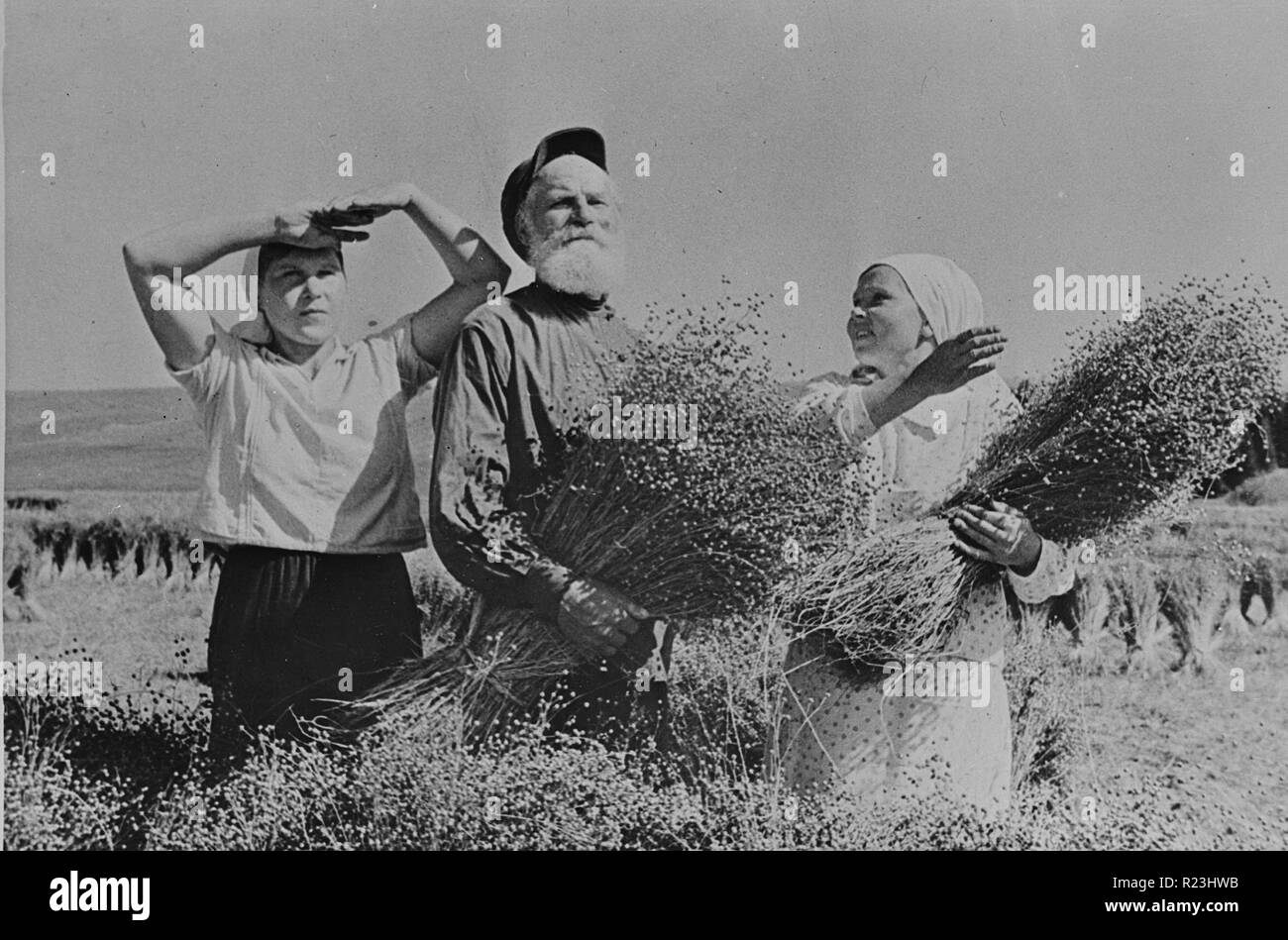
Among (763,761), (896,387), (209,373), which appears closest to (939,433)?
(896,387)

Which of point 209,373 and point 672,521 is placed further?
point 209,373

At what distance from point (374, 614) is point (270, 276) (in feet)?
3.68

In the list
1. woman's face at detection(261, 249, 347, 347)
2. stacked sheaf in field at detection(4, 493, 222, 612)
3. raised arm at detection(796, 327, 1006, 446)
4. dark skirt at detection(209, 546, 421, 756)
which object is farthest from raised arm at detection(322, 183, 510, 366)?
raised arm at detection(796, 327, 1006, 446)

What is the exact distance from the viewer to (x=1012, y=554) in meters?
3.76

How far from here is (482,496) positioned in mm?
3750

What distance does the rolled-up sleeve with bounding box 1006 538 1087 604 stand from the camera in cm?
379

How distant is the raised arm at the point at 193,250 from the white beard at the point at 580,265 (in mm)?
585

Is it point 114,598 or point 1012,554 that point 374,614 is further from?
point 1012,554

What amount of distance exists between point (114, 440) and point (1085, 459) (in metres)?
3.08

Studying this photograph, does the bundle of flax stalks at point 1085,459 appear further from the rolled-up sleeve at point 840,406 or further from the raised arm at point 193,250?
the raised arm at point 193,250

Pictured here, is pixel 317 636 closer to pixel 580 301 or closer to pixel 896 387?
pixel 580 301

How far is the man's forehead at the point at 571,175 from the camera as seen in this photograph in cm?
383

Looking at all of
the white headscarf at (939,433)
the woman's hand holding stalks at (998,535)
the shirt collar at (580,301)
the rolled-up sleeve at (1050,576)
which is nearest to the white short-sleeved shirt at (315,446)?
the shirt collar at (580,301)
